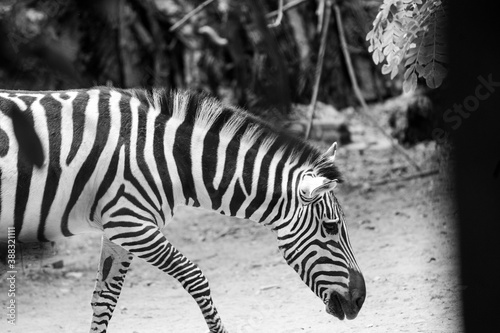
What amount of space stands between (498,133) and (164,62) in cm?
1042

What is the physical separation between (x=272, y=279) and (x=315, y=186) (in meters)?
2.64

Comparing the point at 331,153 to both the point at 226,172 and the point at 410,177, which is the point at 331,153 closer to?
the point at 226,172

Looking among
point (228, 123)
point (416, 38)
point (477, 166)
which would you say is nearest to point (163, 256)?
point (228, 123)

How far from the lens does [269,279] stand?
22.6 feet

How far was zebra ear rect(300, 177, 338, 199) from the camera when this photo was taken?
4.35 meters

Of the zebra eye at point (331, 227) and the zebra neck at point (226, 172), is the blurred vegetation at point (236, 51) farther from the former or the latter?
the zebra eye at point (331, 227)

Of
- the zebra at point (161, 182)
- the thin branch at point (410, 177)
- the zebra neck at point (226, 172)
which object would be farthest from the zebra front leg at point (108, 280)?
the thin branch at point (410, 177)

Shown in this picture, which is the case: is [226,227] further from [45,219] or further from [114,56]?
[45,219]

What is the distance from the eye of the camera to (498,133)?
166 centimetres

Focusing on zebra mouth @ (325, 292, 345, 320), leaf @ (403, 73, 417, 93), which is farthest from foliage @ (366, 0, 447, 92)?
zebra mouth @ (325, 292, 345, 320)

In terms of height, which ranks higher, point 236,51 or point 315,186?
point 315,186

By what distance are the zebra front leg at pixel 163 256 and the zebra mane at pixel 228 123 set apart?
744mm

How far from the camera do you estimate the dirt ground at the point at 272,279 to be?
18.1ft

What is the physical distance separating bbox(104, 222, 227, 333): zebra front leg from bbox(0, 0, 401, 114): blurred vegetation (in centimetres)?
405
